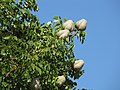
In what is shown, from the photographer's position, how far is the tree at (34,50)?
5242mm

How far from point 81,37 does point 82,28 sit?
0.16 metres

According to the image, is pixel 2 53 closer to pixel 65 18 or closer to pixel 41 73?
pixel 41 73

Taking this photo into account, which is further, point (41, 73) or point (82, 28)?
point (82, 28)

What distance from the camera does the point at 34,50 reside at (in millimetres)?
5598

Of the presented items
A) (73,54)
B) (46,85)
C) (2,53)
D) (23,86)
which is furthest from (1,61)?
(73,54)

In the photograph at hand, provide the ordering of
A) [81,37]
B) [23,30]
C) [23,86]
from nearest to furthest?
[23,86] < [23,30] < [81,37]

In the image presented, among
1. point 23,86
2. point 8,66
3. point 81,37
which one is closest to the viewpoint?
point 8,66

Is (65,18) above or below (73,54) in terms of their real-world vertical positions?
above

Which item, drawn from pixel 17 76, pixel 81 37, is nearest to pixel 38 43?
pixel 17 76

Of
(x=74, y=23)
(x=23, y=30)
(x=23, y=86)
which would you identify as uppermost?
(x=74, y=23)

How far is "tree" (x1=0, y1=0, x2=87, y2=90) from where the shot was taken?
5.24 metres

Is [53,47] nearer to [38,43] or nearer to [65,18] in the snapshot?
[38,43]

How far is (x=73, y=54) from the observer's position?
20.7 feet

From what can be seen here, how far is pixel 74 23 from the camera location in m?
6.63
